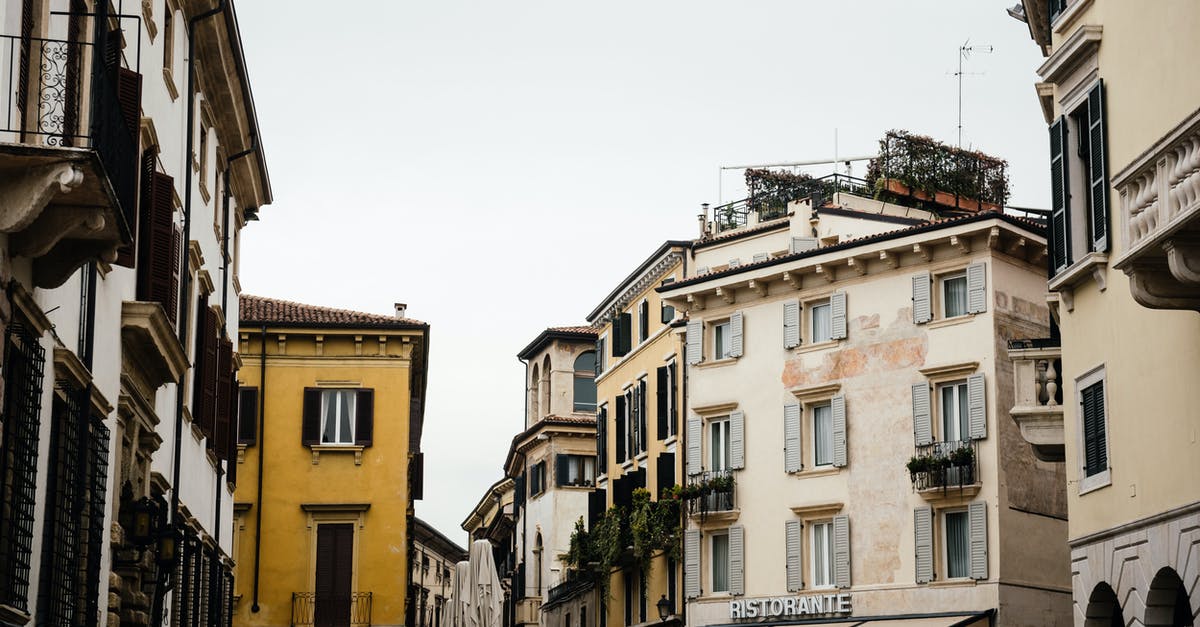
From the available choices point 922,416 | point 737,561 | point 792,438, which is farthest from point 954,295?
point 737,561

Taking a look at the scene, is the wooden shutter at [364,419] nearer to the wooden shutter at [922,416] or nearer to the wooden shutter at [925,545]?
the wooden shutter at [922,416]

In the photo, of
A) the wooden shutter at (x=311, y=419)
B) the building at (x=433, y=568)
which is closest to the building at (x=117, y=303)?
the wooden shutter at (x=311, y=419)

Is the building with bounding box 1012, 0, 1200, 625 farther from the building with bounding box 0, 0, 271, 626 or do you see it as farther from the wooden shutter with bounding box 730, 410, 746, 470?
the wooden shutter with bounding box 730, 410, 746, 470

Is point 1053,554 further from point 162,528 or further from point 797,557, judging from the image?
point 162,528

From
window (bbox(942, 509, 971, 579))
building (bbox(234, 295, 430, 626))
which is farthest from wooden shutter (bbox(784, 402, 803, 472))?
building (bbox(234, 295, 430, 626))

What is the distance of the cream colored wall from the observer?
18984mm

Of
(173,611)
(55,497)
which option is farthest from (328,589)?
(55,497)

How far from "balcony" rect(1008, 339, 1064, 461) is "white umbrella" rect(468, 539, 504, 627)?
24.2 meters

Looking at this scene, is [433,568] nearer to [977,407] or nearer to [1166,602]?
[977,407]

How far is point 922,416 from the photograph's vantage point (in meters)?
42.0

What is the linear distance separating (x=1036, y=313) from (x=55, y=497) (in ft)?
102

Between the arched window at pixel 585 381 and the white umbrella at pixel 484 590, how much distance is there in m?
24.4

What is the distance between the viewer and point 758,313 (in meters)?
47.1

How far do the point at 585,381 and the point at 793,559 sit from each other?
28.7m
